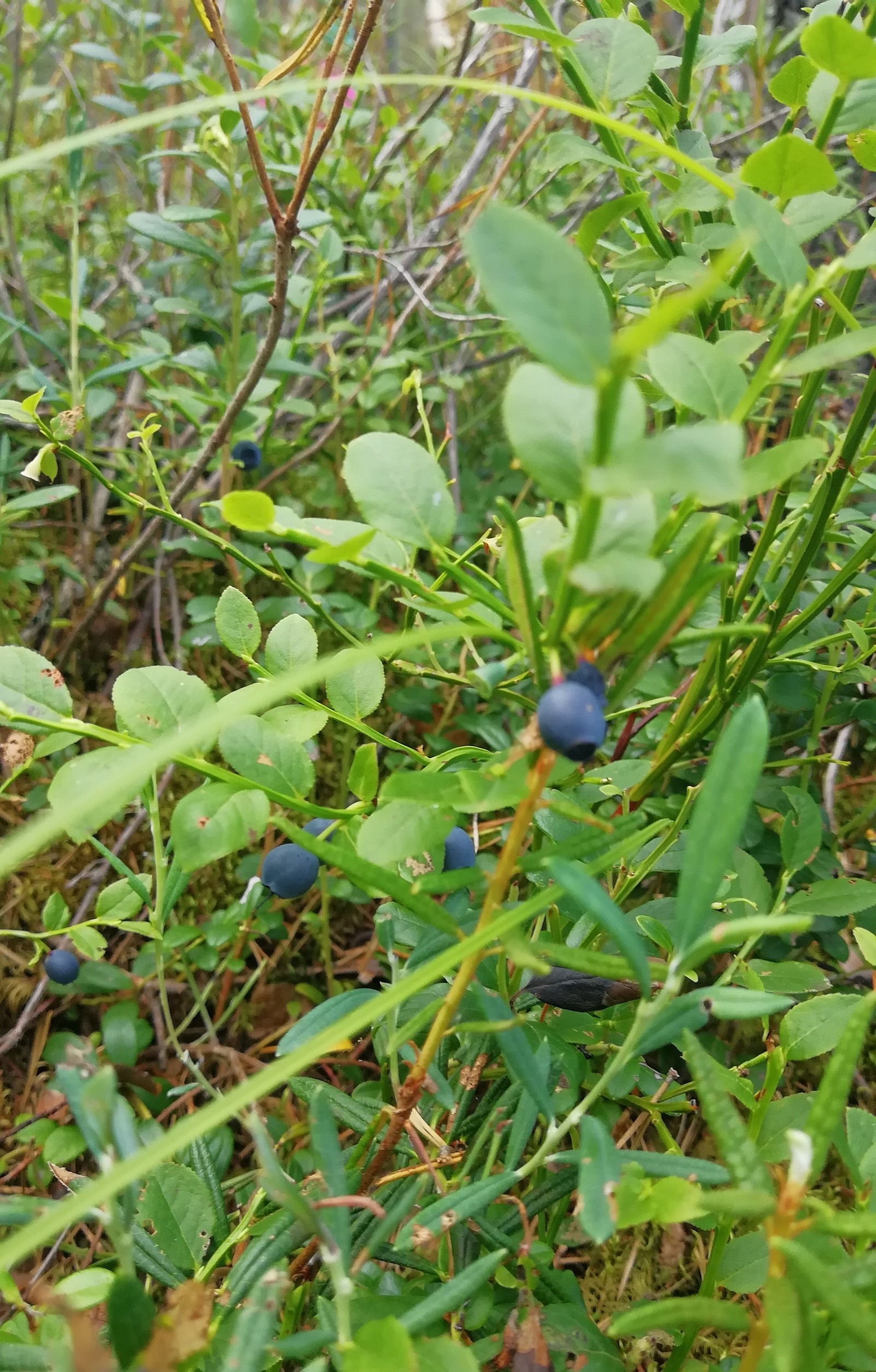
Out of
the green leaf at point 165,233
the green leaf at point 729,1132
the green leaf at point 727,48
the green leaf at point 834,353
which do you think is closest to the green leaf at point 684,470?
the green leaf at point 834,353

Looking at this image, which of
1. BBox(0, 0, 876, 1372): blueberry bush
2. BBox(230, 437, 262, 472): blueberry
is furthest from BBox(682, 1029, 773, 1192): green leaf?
BBox(230, 437, 262, 472): blueberry

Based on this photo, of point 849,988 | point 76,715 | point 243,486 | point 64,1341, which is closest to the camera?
point 64,1341

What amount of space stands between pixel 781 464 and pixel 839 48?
0.81 feet

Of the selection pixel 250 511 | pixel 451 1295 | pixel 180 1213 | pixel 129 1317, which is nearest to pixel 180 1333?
pixel 129 1317

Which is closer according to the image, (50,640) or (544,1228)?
(544,1228)

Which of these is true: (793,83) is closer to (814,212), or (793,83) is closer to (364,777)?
(814,212)

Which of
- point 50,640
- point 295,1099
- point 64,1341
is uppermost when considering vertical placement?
point 64,1341

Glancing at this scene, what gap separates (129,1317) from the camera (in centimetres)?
34

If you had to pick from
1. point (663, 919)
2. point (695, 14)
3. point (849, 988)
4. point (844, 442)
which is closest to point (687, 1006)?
point (663, 919)

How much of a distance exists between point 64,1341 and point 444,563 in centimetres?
40

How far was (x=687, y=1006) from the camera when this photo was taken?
16.5 inches

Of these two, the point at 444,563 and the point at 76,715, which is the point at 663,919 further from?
the point at 76,715

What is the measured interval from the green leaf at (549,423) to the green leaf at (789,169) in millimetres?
223

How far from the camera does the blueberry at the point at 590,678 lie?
1.14ft
